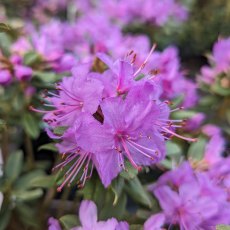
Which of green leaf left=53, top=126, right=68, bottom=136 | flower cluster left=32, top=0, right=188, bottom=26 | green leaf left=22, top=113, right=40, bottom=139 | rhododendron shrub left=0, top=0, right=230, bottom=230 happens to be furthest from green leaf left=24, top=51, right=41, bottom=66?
flower cluster left=32, top=0, right=188, bottom=26

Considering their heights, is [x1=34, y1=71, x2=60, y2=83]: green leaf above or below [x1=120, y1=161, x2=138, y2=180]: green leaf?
above

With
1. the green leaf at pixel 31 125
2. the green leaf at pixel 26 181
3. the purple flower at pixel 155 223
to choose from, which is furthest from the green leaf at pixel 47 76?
the purple flower at pixel 155 223

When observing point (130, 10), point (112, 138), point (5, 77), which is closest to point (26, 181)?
point (5, 77)

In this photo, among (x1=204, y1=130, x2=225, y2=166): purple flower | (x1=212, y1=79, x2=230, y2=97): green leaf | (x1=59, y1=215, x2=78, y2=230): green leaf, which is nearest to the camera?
(x1=59, y1=215, x2=78, y2=230): green leaf

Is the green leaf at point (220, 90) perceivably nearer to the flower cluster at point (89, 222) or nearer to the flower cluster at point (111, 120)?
the flower cluster at point (111, 120)

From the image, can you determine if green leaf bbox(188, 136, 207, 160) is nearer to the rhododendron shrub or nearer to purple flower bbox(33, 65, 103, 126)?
the rhododendron shrub

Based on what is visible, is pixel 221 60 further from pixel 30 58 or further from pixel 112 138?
pixel 112 138

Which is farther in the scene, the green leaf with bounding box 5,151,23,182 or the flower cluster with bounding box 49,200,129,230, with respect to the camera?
the green leaf with bounding box 5,151,23,182

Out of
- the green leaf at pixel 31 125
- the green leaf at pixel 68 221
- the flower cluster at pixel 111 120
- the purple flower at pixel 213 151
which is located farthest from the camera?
the green leaf at pixel 31 125
